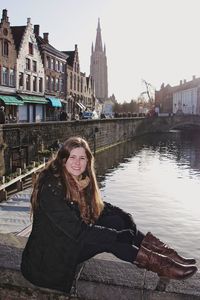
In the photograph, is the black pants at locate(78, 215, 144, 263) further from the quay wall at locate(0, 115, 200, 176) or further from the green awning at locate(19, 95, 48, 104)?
the green awning at locate(19, 95, 48, 104)

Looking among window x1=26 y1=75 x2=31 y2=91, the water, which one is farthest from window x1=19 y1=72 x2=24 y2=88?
the water

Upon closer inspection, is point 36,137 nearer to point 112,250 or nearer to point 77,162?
point 77,162

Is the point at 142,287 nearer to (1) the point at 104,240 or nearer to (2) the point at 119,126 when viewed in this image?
(1) the point at 104,240

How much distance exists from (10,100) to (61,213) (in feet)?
97.7

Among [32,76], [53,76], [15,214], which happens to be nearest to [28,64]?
[32,76]

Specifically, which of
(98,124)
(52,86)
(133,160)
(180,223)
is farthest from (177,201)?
(52,86)

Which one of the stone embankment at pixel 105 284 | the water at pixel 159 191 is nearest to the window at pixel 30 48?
the water at pixel 159 191

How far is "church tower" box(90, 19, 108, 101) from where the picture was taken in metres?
148

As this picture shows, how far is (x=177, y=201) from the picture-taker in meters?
19.5

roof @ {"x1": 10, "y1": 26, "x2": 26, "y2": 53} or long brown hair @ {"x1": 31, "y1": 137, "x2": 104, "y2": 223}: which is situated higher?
roof @ {"x1": 10, "y1": 26, "x2": 26, "y2": 53}

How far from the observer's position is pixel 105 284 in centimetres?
322

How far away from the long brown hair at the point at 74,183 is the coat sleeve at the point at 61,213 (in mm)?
80

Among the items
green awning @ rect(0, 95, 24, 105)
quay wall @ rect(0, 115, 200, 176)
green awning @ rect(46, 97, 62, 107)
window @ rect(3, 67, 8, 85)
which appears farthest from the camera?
green awning @ rect(46, 97, 62, 107)

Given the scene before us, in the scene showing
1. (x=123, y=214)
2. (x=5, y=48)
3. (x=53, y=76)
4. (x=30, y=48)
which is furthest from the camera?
(x=53, y=76)
